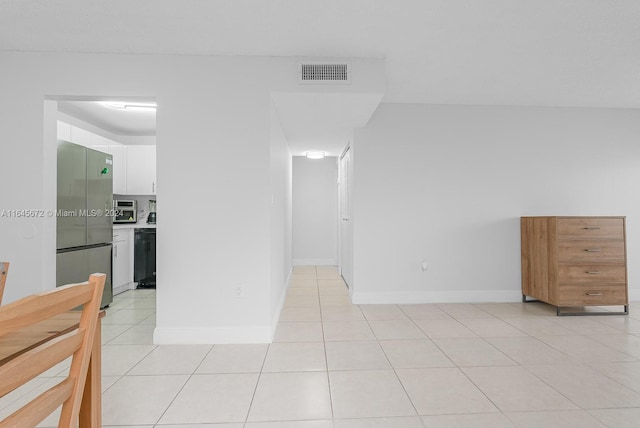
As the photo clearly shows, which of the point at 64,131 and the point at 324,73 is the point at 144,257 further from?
the point at 324,73

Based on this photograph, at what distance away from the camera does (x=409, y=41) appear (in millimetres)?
2732

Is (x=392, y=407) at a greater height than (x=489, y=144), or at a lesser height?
lesser

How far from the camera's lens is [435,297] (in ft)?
13.6

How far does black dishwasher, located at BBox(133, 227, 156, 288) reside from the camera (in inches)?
197

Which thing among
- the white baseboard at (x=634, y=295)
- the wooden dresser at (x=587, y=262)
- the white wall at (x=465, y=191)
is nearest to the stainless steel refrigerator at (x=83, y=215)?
the white wall at (x=465, y=191)

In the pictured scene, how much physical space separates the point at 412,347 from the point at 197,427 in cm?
170

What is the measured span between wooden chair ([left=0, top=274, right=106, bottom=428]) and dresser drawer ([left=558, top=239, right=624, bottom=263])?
4148mm

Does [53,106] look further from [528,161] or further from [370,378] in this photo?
[528,161]

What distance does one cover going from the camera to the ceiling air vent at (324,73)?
2.97 metres

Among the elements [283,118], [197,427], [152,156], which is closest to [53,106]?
[283,118]

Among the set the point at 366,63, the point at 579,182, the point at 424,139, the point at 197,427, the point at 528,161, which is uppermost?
the point at 366,63

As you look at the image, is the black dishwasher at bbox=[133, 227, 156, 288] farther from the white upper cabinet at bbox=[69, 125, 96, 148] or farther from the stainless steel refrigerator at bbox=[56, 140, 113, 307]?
the white upper cabinet at bbox=[69, 125, 96, 148]

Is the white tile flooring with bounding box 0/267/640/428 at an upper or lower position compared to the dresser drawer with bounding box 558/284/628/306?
lower

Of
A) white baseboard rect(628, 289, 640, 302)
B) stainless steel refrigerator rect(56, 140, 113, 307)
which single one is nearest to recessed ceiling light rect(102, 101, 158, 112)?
stainless steel refrigerator rect(56, 140, 113, 307)
